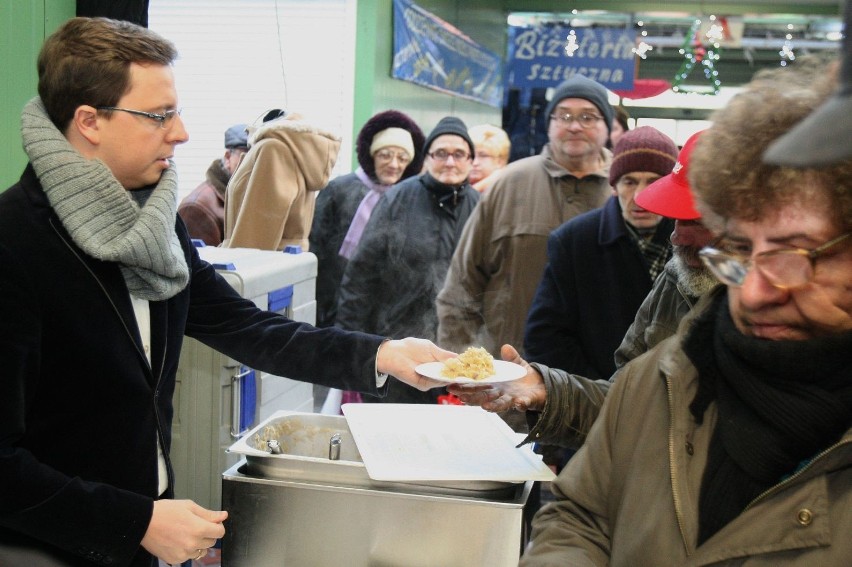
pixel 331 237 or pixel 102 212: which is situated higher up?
pixel 102 212

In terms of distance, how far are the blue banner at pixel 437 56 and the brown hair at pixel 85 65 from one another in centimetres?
600

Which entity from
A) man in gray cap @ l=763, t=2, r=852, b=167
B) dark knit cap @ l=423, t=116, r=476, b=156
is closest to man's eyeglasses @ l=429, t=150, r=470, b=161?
dark knit cap @ l=423, t=116, r=476, b=156

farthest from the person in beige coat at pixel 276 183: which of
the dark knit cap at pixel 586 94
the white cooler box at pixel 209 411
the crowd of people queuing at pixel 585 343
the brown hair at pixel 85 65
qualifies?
the brown hair at pixel 85 65

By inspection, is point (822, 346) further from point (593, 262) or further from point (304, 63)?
point (304, 63)

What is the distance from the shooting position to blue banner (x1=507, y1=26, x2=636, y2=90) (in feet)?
39.7

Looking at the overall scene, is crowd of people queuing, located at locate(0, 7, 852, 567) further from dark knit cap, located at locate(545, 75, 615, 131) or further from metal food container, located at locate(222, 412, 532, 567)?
dark knit cap, located at locate(545, 75, 615, 131)

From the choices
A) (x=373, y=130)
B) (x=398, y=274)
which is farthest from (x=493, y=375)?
(x=373, y=130)

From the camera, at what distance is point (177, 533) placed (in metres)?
1.70

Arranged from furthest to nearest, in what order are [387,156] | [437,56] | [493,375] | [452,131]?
1. [437,56]
2. [387,156]
3. [452,131]
4. [493,375]

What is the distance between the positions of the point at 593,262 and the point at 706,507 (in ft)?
6.20

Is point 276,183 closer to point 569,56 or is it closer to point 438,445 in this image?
point 438,445

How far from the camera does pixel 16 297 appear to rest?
1.63 m

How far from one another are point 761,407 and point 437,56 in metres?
8.34

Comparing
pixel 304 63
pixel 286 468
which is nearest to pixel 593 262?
pixel 286 468
